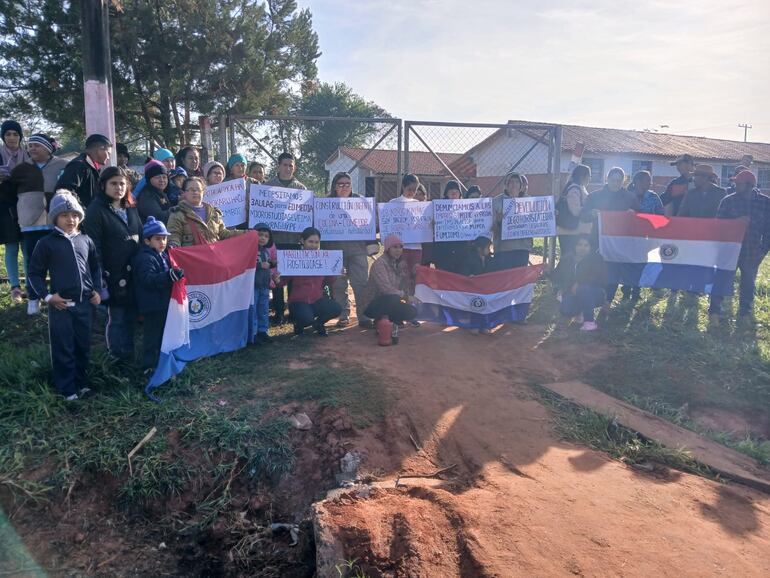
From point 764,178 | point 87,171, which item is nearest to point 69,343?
point 87,171

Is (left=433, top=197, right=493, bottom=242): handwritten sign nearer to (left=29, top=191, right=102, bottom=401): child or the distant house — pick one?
(left=29, top=191, right=102, bottom=401): child

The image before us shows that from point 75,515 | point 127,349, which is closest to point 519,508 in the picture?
point 75,515

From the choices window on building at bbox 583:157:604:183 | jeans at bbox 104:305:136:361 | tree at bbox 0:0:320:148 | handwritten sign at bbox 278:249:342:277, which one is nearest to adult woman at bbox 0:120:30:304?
jeans at bbox 104:305:136:361

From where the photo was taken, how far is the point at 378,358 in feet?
18.9

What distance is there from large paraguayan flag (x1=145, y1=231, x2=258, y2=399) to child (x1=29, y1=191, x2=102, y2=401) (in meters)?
0.60

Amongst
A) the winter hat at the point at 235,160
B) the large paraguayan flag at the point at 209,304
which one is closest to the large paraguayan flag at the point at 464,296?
the large paraguayan flag at the point at 209,304

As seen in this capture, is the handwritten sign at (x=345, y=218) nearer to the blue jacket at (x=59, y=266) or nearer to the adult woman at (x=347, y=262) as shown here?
the adult woman at (x=347, y=262)

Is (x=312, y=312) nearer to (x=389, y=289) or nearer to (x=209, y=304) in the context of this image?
(x=389, y=289)

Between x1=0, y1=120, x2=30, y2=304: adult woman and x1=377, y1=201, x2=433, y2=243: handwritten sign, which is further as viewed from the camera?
x1=377, y1=201, x2=433, y2=243: handwritten sign

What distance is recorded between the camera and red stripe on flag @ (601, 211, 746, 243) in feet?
24.6

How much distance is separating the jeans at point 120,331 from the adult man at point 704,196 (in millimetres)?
7298

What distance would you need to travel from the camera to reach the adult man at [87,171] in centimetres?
515

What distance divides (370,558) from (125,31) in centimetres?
1517

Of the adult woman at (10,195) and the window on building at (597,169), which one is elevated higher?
the window on building at (597,169)
